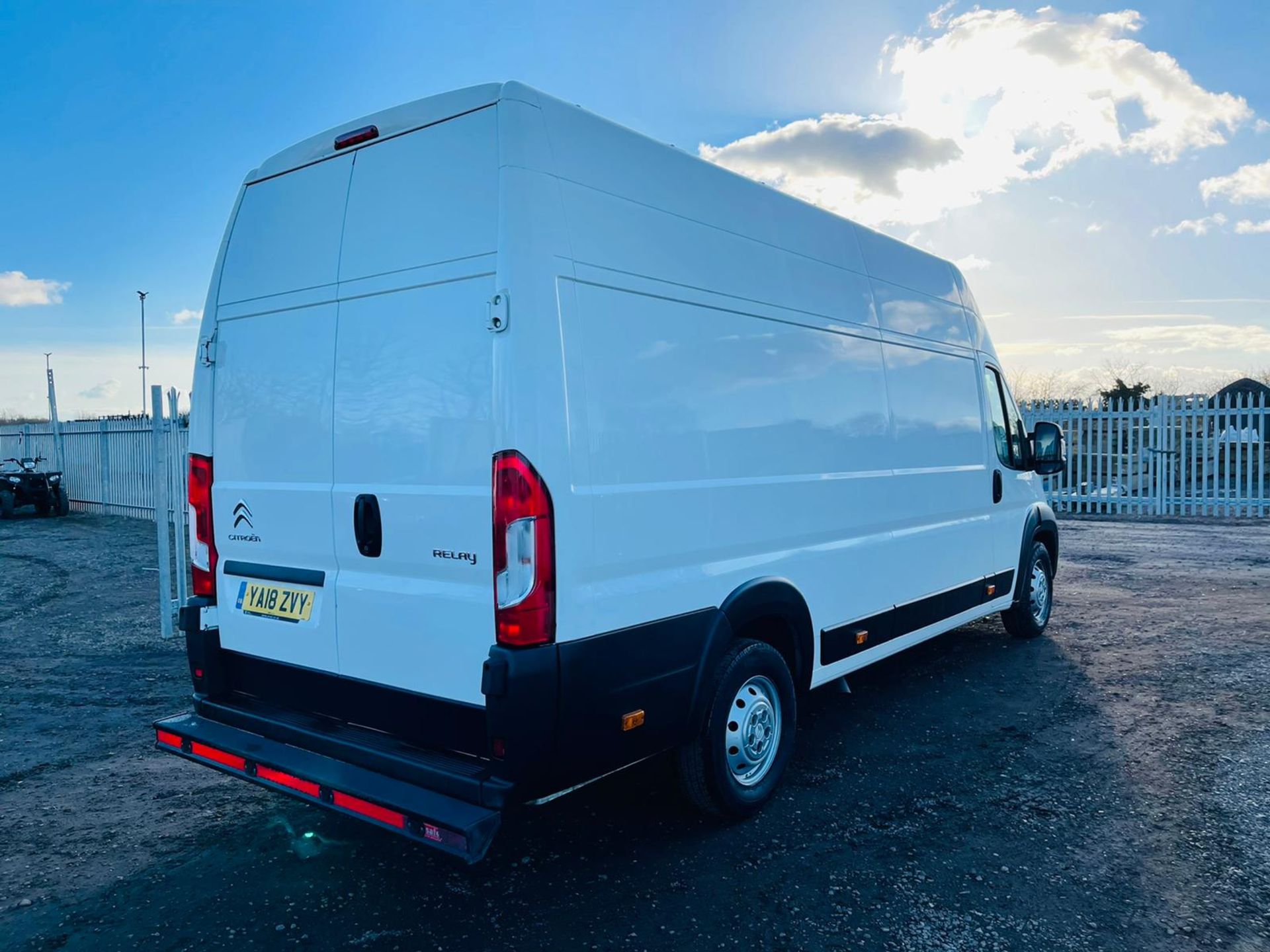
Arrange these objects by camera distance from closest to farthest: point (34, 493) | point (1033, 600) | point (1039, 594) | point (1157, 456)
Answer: point (1033, 600)
point (1039, 594)
point (1157, 456)
point (34, 493)

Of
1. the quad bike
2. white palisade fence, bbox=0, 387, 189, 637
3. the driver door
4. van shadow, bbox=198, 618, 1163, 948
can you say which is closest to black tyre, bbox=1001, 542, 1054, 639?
the driver door

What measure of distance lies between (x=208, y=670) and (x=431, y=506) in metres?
1.61

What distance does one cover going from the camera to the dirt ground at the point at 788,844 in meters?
3.18

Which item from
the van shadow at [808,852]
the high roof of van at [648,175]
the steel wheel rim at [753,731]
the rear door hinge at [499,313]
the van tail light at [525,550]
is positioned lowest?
the van shadow at [808,852]

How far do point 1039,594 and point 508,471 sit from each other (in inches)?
234

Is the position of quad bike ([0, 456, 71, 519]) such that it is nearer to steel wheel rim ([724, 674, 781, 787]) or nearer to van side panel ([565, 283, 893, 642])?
van side panel ([565, 283, 893, 642])

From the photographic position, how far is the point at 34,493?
19031 millimetres

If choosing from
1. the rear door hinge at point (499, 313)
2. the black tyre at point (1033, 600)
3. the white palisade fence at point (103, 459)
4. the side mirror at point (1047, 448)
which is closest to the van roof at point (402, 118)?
the rear door hinge at point (499, 313)

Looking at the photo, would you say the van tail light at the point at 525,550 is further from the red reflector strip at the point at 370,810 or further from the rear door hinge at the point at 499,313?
the red reflector strip at the point at 370,810

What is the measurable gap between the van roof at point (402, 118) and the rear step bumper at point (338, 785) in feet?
7.81

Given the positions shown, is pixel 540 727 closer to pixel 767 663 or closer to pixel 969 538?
pixel 767 663

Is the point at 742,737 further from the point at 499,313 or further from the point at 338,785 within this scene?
the point at 499,313

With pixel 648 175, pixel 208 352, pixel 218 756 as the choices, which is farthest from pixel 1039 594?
pixel 208 352

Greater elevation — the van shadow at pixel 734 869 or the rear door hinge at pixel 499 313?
the rear door hinge at pixel 499 313
